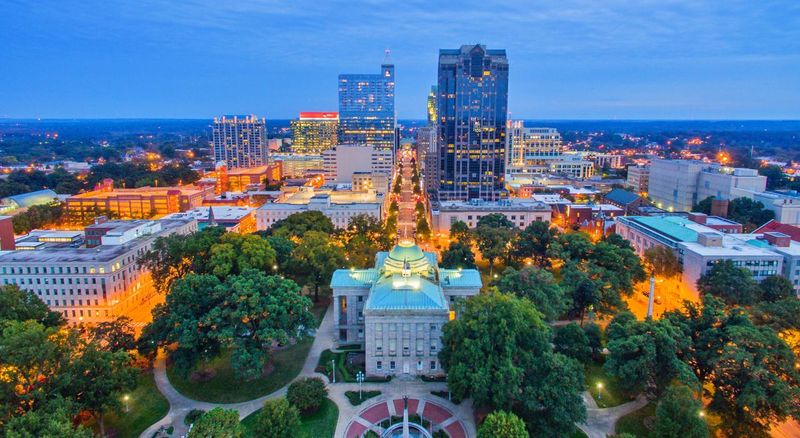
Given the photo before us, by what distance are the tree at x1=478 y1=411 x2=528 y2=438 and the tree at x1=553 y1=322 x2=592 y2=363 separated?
62.9ft

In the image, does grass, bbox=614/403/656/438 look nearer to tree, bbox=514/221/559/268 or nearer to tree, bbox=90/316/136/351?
tree, bbox=514/221/559/268

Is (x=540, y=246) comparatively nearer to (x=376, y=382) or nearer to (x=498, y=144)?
(x=376, y=382)

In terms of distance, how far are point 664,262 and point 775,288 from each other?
52.5 feet

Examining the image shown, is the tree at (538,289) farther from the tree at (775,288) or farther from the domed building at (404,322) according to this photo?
the tree at (775,288)

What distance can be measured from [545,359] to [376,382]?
20219 mm

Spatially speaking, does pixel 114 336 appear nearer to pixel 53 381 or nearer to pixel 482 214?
pixel 53 381

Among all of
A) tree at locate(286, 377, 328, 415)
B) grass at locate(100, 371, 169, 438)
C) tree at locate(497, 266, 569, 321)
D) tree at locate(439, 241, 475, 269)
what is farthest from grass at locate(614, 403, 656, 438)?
grass at locate(100, 371, 169, 438)

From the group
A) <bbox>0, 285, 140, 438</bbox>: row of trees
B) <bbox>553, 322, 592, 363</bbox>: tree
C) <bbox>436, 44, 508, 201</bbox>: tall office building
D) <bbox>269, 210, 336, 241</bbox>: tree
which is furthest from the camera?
<bbox>436, 44, 508, 201</bbox>: tall office building

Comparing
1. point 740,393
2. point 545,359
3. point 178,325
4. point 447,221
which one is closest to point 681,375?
point 740,393

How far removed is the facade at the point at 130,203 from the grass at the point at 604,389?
131 metres

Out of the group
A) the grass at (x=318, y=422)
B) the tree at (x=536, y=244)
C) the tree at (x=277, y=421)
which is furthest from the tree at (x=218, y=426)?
→ the tree at (x=536, y=244)

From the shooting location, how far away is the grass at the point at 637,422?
4675 cm

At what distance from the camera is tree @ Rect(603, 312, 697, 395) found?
154 ft

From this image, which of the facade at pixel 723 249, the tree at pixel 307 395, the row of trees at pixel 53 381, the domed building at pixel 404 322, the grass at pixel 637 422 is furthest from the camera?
Result: the facade at pixel 723 249
